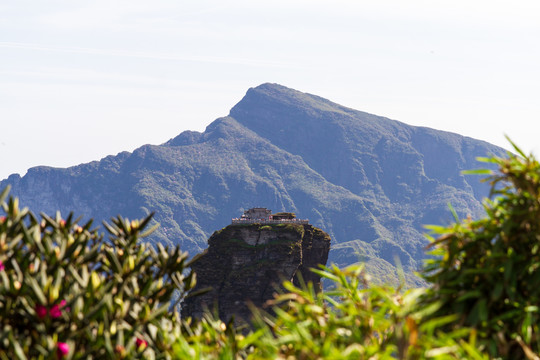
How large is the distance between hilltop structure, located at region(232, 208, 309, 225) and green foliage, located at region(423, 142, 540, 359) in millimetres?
165904

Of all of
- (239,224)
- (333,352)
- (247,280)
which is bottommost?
(247,280)

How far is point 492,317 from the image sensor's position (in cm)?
978

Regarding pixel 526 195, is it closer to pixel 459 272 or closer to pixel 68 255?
pixel 459 272

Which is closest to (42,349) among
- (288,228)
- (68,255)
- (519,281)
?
(68,255)

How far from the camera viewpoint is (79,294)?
29.3 ft

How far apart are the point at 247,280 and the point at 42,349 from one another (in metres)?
163

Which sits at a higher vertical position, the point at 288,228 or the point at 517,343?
the point at 517,343

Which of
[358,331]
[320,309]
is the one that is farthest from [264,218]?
[358,331]

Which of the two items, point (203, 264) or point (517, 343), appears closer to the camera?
point (517, 343)

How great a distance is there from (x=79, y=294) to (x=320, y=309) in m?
3.46

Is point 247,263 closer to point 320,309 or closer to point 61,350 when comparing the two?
point 320,309

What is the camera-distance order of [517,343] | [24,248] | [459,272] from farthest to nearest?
[24,248] < [459,272] < [517,343]

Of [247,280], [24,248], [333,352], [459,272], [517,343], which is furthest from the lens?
[247,280]

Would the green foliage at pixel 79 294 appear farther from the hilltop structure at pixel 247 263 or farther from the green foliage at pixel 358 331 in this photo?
the hilltop structure at pixel 247 263
